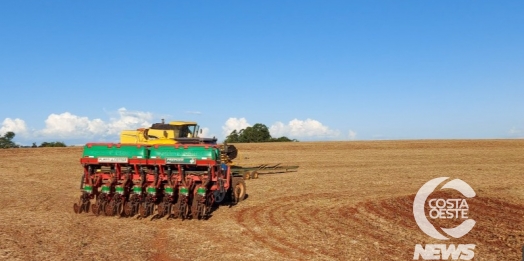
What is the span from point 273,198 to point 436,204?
19.7 ft

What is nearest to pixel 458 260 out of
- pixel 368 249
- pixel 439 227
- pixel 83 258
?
pixel 368 249

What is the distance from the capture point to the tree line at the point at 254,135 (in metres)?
85.8

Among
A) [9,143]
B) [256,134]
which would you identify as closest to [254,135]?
[256,134]

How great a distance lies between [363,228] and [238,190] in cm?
653

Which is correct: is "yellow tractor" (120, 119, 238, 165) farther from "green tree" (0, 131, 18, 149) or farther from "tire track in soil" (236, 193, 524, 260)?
"green tree" (0, 131, 18, 149)

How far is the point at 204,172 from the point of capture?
15.0 meters

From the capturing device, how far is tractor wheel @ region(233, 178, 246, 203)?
16797 mm

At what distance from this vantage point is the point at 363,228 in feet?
39.0

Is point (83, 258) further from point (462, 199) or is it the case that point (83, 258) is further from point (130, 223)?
point (462, 199)

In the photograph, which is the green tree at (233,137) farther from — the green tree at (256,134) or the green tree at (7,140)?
the green tree at (7,140)

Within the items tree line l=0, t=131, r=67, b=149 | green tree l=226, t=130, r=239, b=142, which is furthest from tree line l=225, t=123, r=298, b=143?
tree line l=0, t=131, r=67, b=149

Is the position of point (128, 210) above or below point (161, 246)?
above

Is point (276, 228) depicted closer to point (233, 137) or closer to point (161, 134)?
point (161, 134)

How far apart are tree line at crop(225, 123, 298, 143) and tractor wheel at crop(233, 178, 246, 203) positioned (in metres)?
67.2
